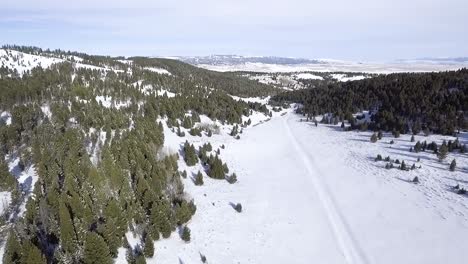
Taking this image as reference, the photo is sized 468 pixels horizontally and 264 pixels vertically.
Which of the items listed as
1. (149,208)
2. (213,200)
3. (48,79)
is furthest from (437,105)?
(48,79)

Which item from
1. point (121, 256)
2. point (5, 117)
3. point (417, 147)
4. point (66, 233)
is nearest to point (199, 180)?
point (121, 256)

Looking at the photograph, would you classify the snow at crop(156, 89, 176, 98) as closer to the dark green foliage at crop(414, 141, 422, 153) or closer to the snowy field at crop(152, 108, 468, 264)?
the snowy field at crop(152, 108, 468, 264)

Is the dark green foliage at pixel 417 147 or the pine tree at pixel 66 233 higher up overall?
the dark green foliage at pixel 417 147

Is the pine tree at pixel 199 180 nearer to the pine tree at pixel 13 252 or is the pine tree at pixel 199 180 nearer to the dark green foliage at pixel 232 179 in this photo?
the dark green foliage at pixel 232 179

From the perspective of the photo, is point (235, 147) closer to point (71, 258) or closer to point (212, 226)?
point (212, 226)

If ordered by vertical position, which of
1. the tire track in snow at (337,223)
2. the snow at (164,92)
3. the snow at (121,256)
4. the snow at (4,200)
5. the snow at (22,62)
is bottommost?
the snow at (121,256)

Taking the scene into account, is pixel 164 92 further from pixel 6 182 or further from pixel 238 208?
pixel 238 208

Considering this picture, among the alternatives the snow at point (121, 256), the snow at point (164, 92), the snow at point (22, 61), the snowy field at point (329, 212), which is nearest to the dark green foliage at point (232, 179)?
the snowy field at point (329, 212)
